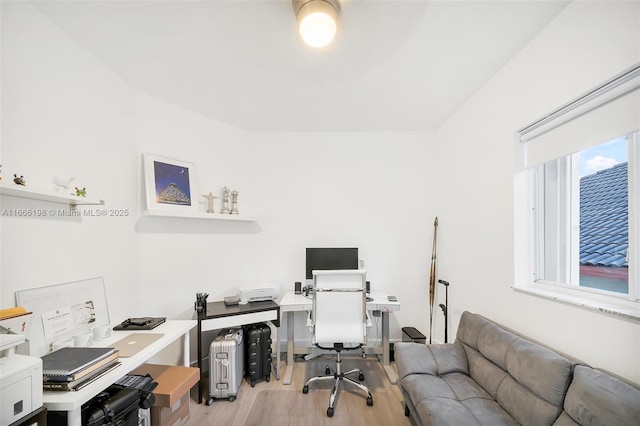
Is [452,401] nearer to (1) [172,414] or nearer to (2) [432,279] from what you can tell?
(2) [432,279]

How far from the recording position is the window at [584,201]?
4.16 feet

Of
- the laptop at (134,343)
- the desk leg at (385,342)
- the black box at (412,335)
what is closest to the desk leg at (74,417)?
the laptop at (134,343)

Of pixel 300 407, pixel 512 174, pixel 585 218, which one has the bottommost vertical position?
pixel 300 407

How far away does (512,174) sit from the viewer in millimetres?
1937

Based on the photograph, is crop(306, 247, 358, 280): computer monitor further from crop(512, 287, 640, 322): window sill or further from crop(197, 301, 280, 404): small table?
crop(512, 287, 640, 322): window sill

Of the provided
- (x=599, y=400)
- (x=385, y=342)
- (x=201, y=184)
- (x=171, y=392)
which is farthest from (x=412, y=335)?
(x=201, y=184)

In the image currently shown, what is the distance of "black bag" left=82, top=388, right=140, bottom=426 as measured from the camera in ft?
4.16

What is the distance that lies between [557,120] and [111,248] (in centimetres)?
349

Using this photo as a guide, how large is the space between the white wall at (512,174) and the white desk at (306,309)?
29.9 inches

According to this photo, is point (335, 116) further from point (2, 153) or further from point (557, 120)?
point (2, 153)

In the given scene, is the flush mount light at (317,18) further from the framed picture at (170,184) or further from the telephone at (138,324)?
the telephone at (138,324)

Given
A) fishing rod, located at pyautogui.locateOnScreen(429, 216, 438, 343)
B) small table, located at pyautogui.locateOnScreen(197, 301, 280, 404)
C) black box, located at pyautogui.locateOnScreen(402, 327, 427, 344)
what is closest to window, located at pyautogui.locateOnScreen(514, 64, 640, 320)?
fishing rod, located at pyautogui.locateOnScreen(429, 216, 438, 343)

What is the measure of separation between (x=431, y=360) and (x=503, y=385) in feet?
1.65

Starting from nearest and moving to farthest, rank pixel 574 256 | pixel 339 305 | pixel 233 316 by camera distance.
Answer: pixel 574 256 < pixel 339 305 < pixel 233 316
